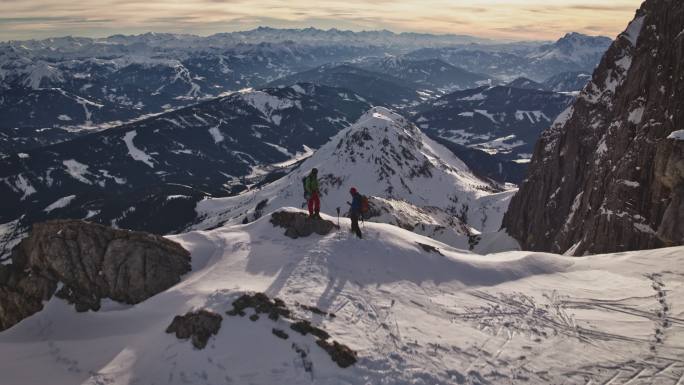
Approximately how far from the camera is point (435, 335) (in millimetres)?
24641

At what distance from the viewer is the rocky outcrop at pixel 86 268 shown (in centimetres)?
3148

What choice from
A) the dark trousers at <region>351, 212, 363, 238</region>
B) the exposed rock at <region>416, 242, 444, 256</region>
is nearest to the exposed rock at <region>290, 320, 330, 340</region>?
the dark trousers at <region>351, 212, 363, 238</region>

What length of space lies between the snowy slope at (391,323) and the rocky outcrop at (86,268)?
1203 millimetres

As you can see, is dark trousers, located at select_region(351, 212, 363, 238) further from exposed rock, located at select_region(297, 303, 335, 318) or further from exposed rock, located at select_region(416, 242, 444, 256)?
exposed rock, located at select_region(297, 303, 335, 318)

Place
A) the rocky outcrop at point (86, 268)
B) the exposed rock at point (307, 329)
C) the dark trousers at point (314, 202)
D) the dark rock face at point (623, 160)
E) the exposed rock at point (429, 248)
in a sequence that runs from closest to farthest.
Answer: the exposed rock at point (307, 329) < the rocky outcrop at point (86, 268) < the exposed rock at point (429, 248) < the dark trousers at point (314, 202) < the dark rock face at point (623, 160)

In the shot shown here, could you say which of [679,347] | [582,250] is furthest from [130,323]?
[582,250]

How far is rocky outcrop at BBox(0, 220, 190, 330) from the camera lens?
103 ft

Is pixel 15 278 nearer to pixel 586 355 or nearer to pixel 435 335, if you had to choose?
pixel 435 335

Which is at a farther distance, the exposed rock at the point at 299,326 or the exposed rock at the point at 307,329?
the exposed rock at the point at 307,329

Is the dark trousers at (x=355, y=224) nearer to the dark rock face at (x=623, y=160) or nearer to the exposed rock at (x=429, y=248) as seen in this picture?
the exposed rock at (x=429, y=248)

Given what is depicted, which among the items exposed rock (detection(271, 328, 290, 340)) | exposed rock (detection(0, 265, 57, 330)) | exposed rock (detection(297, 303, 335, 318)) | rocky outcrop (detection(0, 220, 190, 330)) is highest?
exposed rock (detection(297, 303, 335, 318))

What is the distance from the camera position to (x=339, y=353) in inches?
889

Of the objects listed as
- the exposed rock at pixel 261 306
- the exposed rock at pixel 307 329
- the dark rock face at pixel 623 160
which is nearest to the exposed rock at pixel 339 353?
the exposed rock at pixel 307 329

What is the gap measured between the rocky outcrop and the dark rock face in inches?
1662
